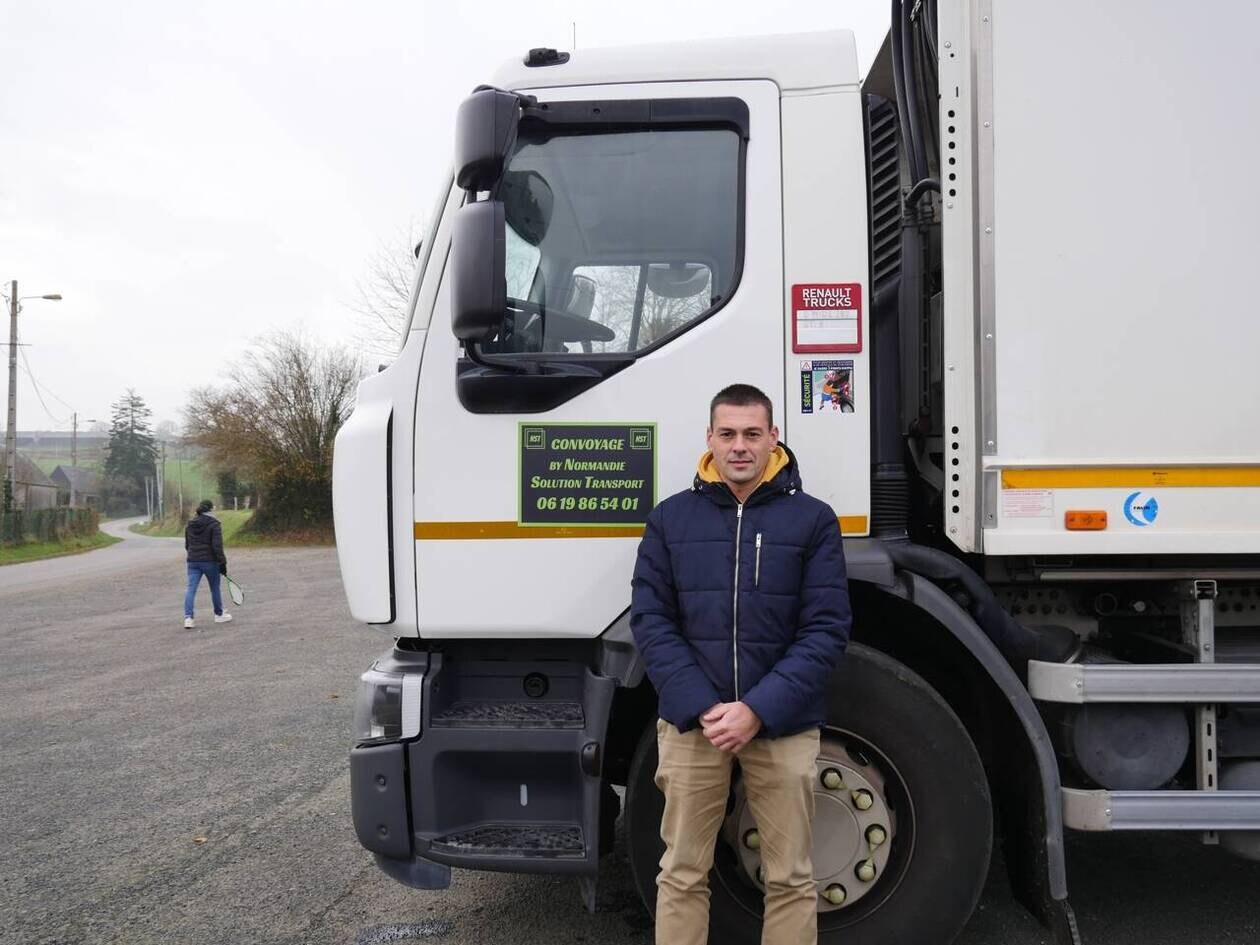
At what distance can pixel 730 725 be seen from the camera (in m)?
2.24

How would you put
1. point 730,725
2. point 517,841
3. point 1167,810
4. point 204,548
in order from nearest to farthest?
point 730,725 → point 1167,810 → point 517,841 → point 204,548

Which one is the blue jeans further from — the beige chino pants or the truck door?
the beige chino pants

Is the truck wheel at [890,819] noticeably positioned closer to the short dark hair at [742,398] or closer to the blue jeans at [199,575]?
the short dark hair at [742,398]

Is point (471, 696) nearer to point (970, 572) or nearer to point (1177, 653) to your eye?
point (970, 572)

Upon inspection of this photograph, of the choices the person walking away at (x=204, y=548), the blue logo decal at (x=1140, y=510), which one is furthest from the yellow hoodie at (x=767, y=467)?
the person walking away at (x=204, y=548)

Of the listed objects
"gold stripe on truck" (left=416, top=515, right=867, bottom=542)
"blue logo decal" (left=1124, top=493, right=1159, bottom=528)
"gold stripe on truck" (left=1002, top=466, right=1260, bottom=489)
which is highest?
"gold stripe on truck" (left=1002, top=466, right=1260, bottom=489)

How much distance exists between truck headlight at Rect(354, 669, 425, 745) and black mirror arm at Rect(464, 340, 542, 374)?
3.20ft

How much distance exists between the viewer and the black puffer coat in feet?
36.3

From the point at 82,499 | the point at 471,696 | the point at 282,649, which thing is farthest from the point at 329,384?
the point at 82,499

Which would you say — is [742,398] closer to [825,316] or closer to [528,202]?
[825,316]

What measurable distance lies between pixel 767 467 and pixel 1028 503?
2.43 ft

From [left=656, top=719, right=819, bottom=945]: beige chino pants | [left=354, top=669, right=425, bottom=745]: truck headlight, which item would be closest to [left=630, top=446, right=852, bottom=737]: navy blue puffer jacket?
[left=656, top=719, right=819, bottom=945]: beige chino pants

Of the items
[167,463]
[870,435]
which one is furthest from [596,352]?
[167,463]

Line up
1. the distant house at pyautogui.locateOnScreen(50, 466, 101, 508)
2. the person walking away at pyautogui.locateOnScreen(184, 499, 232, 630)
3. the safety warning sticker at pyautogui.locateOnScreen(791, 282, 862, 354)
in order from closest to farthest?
1. the safety warning sticker at pyautogui.locateOnScreen(791, 282, 862, 354)
2. the person walking away at pyautogui.locateOnScreen(184, 499, 232, 630)
3. the distant house at pyautogui.locateOnScreen(50, 466, 101, 508)
